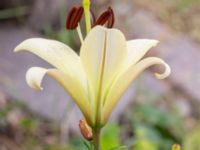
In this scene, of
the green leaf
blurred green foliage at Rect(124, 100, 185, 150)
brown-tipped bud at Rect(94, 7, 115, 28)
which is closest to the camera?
brown-tipped bud at Rect(94, 7, 115, 28)

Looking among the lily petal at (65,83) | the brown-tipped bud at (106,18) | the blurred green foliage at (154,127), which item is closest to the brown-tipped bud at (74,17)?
the brown-tipped bud at (106,18)

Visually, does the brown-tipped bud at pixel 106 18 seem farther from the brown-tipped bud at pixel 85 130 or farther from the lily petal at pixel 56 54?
the brown-tipped bud at pixel 85 130

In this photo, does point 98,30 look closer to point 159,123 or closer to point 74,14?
point 74,14

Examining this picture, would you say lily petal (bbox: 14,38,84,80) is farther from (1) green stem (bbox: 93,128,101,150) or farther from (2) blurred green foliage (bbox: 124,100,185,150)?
(2) blurred green foliage (bbox: 124,100,185,150)

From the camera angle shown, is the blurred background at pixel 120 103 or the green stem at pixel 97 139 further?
the blurred background at pixel 120 103

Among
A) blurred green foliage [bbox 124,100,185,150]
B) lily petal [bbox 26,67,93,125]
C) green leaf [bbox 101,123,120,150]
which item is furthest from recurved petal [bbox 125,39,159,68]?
blurred green foliage [bbox 124,100,185,150]

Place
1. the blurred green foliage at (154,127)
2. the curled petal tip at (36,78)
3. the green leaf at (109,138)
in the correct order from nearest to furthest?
the curled petal tip at (36,78) < the green leaf at (109,138) < the blurred green foliage at (154,127)

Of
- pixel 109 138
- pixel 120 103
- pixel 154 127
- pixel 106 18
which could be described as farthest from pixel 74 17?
pixel 120 103

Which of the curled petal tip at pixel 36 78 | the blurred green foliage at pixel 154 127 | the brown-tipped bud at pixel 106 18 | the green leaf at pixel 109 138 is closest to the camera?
the curled petal tip at pixel 36 78
